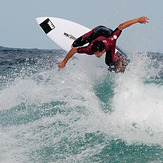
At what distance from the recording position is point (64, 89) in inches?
269

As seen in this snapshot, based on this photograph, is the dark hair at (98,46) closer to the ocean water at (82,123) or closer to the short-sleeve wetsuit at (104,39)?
the short-sleeve wetsuit at (104,39)

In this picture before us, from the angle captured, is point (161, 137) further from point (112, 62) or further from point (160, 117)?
point (112, 62)

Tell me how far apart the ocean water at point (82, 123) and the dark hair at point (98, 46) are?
1.31 meters

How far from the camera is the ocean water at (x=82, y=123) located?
3908 mm

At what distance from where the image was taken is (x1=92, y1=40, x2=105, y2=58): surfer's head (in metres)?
5.16

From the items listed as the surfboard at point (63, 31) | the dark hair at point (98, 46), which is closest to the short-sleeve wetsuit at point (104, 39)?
the dark hair at point (98, 46)

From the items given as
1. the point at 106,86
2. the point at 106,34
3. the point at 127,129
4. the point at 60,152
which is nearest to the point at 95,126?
the point at 127,129

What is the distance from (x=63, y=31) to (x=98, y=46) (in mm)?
2804

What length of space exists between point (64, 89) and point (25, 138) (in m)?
2.59

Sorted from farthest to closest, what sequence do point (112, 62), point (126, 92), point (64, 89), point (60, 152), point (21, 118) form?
point (64, 89) < point (112, 62) < point (126, 92) < point (21, 118) < point (60, 152)

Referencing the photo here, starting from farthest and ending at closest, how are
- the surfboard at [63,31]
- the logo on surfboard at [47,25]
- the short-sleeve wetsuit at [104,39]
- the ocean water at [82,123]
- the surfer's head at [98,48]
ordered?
the logo on surfboard at [47,25]
the surfboard at [63,31]
the short-sleeve wetsuit at [104,39]
the surfer's head at [98,48]
the ocean water at [82,123]

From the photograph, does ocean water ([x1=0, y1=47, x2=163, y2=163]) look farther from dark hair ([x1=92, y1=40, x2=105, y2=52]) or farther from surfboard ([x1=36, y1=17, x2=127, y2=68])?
dark hair ([x1=92, y1=40, x2=105, y2=52])

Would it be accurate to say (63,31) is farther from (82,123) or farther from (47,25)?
(82,123)

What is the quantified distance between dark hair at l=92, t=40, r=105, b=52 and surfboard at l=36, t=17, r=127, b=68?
1.96 m
